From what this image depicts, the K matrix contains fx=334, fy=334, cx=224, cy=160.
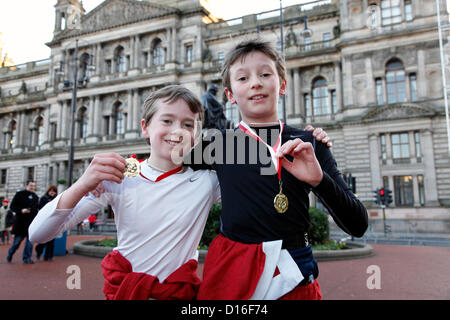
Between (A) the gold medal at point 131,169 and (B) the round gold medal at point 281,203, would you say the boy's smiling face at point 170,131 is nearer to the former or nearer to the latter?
(A) the gold medal at point 131,169

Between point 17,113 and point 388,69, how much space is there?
43.9 metres

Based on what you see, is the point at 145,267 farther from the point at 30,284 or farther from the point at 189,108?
the point at 30,284

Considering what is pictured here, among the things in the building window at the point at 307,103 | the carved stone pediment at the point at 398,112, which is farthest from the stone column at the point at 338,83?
the carved stone pediment at the point at 398,112

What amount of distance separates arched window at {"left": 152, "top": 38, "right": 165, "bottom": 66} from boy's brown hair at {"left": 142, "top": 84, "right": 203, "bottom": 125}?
37.0 metres

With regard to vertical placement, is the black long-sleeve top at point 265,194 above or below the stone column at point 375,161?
below

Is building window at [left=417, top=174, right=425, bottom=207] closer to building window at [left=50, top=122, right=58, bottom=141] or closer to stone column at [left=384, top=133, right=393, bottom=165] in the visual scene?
stone column at [left=384, top=133, right=393, bottom=165]

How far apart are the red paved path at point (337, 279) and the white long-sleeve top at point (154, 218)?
381cm

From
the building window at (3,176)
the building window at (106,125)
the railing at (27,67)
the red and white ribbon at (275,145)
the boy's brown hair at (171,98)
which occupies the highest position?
the railing at (27,67)

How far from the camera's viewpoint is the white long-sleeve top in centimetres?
160

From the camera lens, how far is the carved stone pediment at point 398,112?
24.7m

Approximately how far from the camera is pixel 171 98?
176cm

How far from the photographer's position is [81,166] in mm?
37031

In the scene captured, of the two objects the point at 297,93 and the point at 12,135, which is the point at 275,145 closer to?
the point at 297,93
